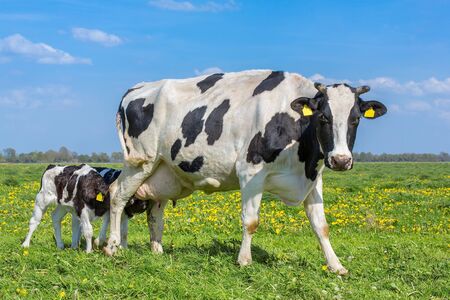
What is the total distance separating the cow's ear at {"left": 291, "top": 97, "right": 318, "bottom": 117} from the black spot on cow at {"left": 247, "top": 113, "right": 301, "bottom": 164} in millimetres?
372

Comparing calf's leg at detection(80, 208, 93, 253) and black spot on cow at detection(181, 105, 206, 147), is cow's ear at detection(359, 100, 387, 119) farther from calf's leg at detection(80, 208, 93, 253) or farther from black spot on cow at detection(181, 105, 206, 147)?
calf's leg at detection(80, 208, 93, 253)

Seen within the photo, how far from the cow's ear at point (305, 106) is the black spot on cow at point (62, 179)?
5341 millimetres

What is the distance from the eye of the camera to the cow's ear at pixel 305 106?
27.2 ft

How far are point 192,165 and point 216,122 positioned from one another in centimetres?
81

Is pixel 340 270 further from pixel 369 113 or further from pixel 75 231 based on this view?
pixel 75 231

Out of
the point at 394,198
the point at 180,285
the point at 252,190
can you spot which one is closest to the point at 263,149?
the point at 252,190

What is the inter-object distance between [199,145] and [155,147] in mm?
1187

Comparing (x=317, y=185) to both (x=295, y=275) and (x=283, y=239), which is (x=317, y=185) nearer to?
(x=295, y=275)

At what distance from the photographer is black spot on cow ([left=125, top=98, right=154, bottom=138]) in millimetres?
10508

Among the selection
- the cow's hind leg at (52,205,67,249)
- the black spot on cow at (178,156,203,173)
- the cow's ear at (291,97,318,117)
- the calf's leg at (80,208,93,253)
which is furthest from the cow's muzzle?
the cow's hind leg at (52,205,67,249)

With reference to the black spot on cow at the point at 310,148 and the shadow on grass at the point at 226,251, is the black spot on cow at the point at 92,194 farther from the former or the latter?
the black spot on cow at the point at 310,148

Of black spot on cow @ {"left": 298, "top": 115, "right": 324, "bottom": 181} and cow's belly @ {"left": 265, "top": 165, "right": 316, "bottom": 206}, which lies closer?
black spot on cow @ {"left": 298, "top": 115, "right": 324, "bottom": 181}

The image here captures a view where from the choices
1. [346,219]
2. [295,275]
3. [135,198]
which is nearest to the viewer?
[295,275]

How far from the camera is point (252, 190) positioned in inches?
342
